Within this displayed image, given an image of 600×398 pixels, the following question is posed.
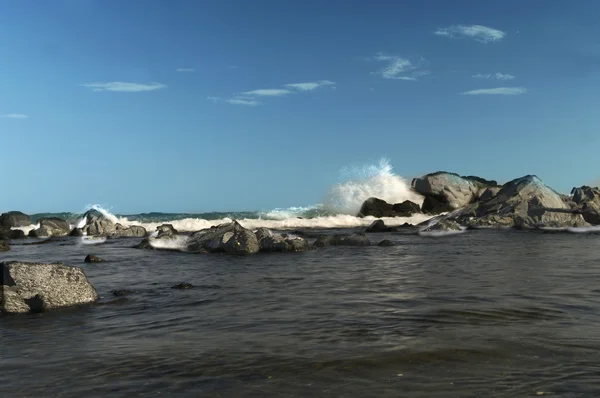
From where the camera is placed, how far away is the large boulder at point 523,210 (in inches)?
1361

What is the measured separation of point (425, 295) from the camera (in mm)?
10391

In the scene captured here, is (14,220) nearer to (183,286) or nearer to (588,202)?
(183,286)

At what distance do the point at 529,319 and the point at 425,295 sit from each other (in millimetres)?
2554

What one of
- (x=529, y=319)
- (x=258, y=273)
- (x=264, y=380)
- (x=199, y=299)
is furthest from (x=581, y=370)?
(x=258, y=273)

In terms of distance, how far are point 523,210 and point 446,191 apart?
15.6 m

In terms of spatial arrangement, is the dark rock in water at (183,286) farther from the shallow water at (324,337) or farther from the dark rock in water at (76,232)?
the dark rock in water at (76,232)

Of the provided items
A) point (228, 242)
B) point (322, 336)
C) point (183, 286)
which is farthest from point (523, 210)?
point (322, 336)

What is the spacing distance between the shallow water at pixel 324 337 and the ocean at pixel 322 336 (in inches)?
1.0

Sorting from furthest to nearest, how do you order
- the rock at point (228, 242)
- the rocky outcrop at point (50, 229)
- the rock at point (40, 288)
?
the rocky outcrop at point (50, 229) < the rock at point (228, 242) < the rock at point (40, 288)

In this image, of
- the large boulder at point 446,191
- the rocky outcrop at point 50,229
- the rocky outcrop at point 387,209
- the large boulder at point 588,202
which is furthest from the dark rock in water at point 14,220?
the large boulder at point 588,202

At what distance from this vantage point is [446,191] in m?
51.4

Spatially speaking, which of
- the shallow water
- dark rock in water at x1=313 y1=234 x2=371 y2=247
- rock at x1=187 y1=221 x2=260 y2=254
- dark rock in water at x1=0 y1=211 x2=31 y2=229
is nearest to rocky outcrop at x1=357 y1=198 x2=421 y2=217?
dark rock in water at x1=313 y1=234 x2=371 y2=247

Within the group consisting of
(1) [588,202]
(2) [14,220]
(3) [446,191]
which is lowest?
(2) [14,220]

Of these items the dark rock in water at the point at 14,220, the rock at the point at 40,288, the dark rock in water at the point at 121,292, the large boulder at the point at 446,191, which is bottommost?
the dark rock in water at the point at 121,292
